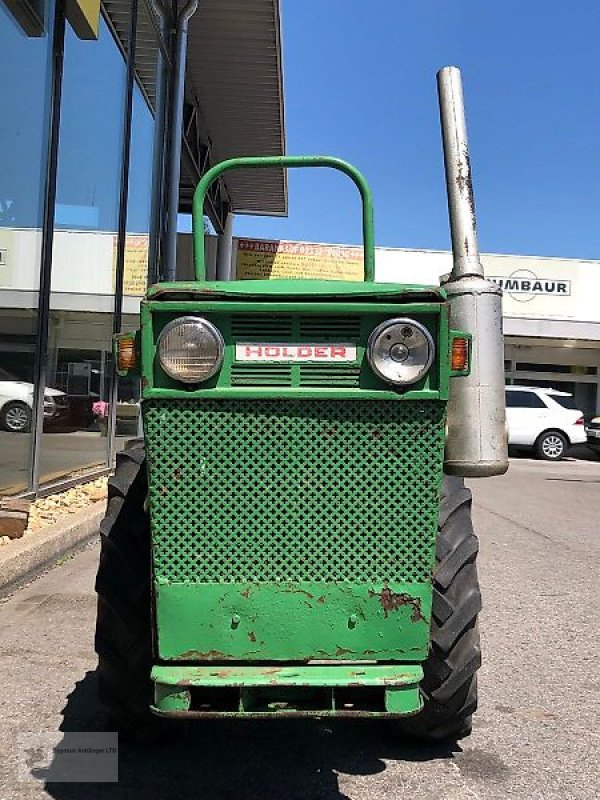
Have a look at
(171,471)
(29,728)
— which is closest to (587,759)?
(171,471)

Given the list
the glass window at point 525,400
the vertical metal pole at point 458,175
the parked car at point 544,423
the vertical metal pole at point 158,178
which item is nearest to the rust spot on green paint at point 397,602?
the vertical metal pole at point 458,175

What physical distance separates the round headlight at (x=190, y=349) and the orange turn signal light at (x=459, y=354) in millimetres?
720

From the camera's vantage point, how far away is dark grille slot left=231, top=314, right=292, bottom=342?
2.32m

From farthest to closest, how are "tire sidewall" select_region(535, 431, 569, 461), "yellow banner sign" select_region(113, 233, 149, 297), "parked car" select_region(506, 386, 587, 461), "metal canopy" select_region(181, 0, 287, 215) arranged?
"tire sidewall" select_region(535, 431, 569, 461)
"parked car" select_region(506, 386, 587, 461)
"metal canopy" select_region(181, 0, 287, 215)
"yellow banner sign" select_region(113, 233, 149, 297)

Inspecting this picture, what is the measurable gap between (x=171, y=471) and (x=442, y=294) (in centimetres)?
96

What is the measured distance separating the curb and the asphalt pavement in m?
0.13

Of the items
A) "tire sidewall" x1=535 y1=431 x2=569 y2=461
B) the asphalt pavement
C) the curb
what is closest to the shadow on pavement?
the asphalt pavement

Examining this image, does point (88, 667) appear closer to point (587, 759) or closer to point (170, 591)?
point (170, 591)

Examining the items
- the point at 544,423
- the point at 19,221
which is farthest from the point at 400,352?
the point at 544,423

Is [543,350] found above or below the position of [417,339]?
above

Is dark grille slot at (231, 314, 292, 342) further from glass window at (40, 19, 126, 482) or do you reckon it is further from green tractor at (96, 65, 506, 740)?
glass window at (40, 19, 126, 482)

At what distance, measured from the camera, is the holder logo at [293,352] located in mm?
2314

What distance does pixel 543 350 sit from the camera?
2402cm

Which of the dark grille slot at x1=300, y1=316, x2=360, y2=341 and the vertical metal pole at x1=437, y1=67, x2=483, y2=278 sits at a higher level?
the vertical metal pole at x1=437, y1=67, x2=483, y2=278
